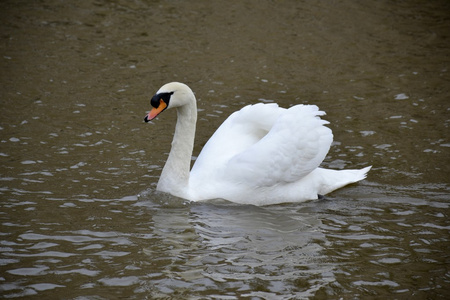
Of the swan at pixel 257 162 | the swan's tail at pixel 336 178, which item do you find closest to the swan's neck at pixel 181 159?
the swan at pixel 257 162

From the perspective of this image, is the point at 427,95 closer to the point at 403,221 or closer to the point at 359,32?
the point at 359,32

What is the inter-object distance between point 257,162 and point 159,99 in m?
1.25

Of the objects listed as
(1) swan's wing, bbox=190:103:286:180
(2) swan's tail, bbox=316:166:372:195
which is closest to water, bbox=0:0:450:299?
(2) swan's tail, bbox=316:166:372:195

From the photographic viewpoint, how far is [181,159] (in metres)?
8.05

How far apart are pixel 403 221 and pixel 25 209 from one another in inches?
155

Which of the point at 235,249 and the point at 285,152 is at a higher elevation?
the point at 285,152

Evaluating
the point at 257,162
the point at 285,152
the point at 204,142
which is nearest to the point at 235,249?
the point at 257,162

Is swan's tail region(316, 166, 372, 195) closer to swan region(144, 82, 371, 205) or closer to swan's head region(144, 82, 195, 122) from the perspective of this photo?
swan region(144, 82, 371, 205)

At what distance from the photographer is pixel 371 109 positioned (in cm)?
1074

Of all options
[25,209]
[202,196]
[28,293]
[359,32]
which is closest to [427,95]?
[359,32]

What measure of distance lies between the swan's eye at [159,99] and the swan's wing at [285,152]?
0.98 m

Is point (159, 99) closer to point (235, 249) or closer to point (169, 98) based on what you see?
point (169, 98)

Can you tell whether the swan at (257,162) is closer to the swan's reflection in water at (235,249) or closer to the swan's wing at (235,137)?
the swan's wing at (235,137)

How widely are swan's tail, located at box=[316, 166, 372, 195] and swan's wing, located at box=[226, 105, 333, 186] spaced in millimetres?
309
